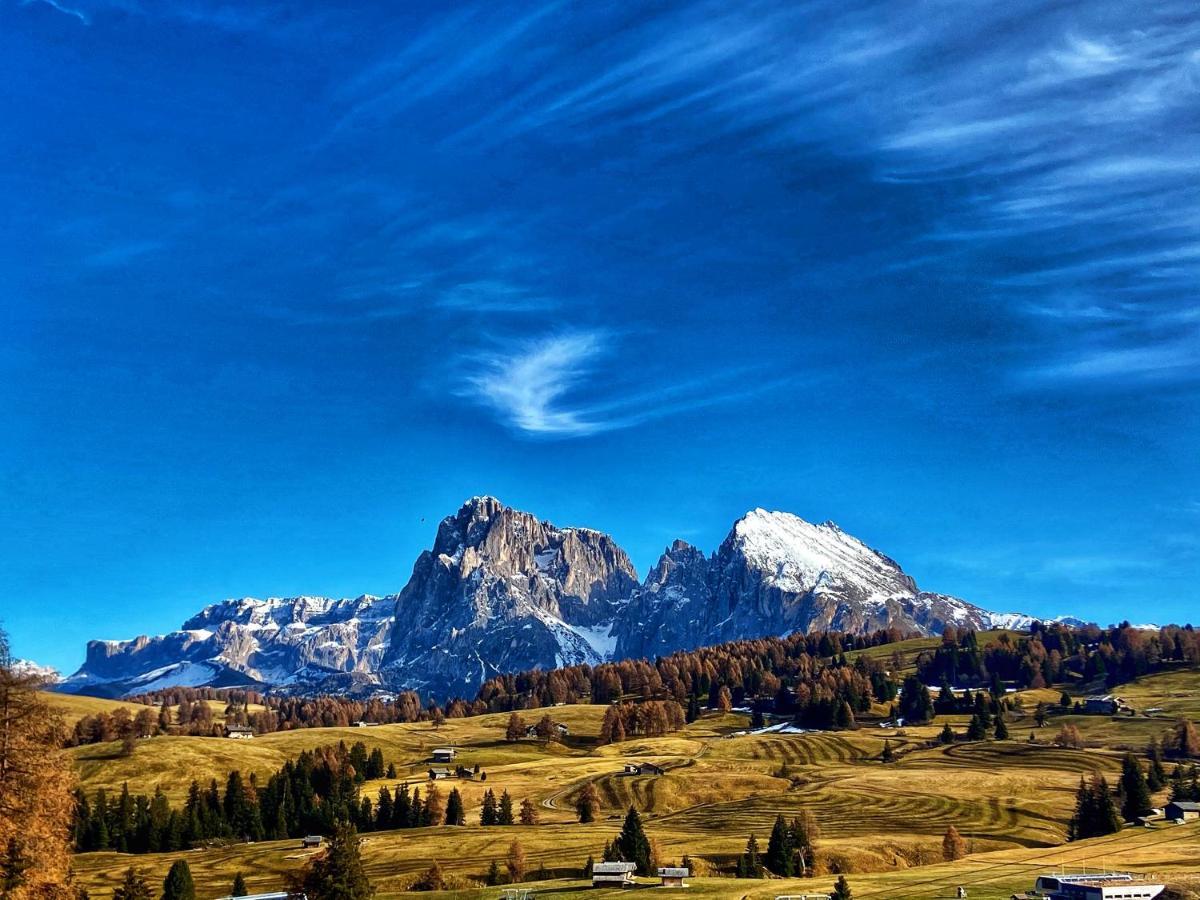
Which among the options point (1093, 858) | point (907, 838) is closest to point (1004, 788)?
point (907, 838)

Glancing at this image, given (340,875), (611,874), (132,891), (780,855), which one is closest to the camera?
(340,875)

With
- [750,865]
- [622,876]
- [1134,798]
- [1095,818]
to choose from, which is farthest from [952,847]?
[622,876]

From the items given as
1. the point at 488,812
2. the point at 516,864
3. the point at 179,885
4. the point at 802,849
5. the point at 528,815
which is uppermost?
the point at 488,812

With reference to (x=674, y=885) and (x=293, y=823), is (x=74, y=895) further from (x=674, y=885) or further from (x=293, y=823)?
(x=293, y=823)

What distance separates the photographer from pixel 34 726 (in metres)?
48.4

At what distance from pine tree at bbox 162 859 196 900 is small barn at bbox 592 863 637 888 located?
143 ft

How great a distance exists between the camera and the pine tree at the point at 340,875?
283 ft

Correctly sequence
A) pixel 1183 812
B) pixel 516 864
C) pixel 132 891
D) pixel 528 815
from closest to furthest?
pixel 132 891, pixel 516 864, pixel 1183 812, pixel 528 815

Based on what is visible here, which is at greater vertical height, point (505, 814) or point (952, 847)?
point (505, 814)

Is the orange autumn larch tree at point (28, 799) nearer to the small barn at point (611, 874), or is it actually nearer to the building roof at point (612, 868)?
the small barn at point (611, 874)

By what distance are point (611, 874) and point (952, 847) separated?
49305 millimetres

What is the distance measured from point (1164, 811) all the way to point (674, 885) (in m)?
89.5

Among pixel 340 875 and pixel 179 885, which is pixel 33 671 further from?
pixel 179 885

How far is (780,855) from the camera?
123625 mm
